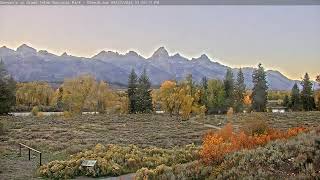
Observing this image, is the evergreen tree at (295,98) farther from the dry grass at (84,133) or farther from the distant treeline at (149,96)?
the dry grass at (84,133)

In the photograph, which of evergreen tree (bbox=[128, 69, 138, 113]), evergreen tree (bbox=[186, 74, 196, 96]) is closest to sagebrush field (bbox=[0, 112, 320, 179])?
evergreen tree (bbox=[128, 69, 138, 113])

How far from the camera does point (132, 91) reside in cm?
967

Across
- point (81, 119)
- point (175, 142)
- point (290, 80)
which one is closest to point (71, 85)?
point (81, 119)

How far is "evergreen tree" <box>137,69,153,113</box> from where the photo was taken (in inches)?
370

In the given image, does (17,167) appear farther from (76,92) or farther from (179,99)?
(179,99)

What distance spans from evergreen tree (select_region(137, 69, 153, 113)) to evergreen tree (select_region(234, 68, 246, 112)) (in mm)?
1713

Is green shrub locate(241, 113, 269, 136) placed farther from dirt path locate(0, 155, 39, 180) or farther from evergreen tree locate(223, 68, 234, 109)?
dirt path locate(0, 155, 39, 180)

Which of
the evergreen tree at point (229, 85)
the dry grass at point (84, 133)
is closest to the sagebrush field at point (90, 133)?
the dry grass at point (84, 133)

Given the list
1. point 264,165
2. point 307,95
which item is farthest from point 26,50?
point 307,95

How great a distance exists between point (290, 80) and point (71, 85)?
14.1ft

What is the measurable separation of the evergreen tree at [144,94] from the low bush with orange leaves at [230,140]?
1.33m

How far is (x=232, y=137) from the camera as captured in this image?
898 centimetres

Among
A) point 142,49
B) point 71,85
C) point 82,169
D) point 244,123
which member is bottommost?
point 82,169

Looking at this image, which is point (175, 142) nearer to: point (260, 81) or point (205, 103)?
point (205, 103)
